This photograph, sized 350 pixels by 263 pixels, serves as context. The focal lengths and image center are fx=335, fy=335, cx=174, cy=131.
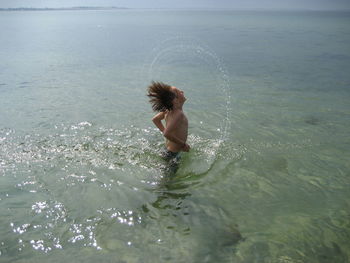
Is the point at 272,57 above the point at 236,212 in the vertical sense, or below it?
above

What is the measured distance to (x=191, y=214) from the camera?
6340 mm

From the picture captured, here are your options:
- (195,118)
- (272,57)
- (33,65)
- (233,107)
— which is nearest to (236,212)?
(195,118)

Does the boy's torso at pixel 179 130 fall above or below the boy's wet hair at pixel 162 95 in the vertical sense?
below

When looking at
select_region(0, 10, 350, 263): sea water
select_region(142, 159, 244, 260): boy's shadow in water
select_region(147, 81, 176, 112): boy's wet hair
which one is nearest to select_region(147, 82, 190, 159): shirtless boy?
select_region(147, 81, 176, 112): boy's wet hair

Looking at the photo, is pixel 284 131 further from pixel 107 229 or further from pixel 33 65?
pixel 33 65

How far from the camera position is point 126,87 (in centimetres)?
1722

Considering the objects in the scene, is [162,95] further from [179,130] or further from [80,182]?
[80,182]

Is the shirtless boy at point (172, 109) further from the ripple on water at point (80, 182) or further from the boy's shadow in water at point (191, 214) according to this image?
the ripple on water at point (80, 182)

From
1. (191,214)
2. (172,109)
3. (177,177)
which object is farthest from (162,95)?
(191,214)

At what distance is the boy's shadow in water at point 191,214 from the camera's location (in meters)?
5.50

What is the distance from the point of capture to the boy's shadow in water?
5.50 m

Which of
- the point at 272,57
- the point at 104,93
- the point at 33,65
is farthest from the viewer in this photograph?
the point at 272,57

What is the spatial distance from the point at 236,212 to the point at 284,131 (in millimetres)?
5285

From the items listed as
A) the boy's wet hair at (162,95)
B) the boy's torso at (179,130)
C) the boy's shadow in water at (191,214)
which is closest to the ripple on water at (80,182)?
the boy's shadow in water at (191,214)
